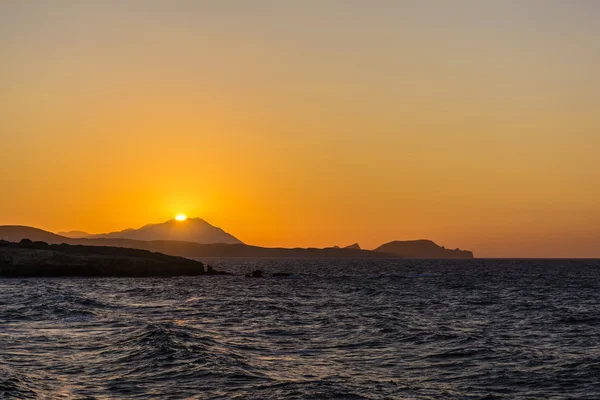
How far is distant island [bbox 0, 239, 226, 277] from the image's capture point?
11731 cm

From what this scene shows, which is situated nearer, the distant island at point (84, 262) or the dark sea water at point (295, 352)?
the dark sea water at point (295, 352)

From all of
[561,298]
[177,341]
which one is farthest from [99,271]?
[177,341]

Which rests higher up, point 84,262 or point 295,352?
point 84,262

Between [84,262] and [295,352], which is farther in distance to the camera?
[84,262]

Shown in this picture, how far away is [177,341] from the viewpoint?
35.2 meters

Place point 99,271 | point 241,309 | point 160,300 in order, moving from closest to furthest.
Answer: point 241,309 → point 160,300 → point 99,271

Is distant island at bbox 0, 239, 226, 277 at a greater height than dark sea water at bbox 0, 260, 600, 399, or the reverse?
distant island at bbox 0, 239, 226, 277

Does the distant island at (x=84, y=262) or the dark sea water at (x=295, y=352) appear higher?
the distant island at (x=84, y=262)

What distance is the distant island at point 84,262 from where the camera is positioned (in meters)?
117

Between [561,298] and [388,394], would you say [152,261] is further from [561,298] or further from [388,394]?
[388,394]

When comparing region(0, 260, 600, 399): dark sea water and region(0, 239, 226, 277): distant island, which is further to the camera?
region(0, 239, 226, 277): distant island

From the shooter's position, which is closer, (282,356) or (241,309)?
(282,356)

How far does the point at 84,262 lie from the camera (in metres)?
126

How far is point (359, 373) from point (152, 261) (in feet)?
375
